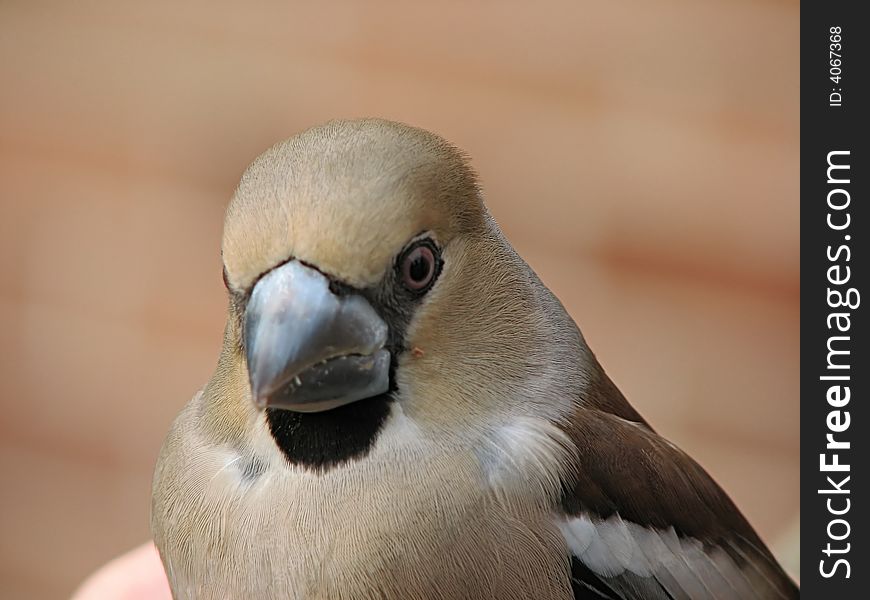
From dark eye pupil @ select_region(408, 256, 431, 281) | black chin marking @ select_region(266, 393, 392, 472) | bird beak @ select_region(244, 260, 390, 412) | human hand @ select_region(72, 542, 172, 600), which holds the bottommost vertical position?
human hand @ select_region(72, 542, 172, 600)

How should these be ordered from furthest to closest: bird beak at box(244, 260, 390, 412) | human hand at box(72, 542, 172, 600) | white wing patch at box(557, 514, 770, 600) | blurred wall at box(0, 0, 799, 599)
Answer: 1. blurred wall at box(0, 0, 799, 599)
2. human hand at box(72, 542, 172, 600)
3. white wing patch at box(557, 514, 770, 600)
4. bird beak at box(244, 260, 390, 412)

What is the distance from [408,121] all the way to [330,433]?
1.69 metres

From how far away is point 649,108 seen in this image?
2680mm

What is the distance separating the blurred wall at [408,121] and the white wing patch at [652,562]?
1.36m

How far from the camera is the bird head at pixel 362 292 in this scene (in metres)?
1.06

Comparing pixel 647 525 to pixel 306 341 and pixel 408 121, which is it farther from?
pixel 408 121

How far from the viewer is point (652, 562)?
132 centimetres

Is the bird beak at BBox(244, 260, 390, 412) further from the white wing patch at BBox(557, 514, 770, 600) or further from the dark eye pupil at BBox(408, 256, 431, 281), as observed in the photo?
the white wing patch at BBox(557, 514, 770, 600)

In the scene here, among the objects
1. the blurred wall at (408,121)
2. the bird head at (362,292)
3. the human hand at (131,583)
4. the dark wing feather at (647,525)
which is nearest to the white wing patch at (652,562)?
the dark wing feather at (647,525)

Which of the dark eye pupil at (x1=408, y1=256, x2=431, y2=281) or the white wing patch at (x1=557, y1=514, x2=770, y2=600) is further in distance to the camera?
the white wing patch at (x1=557, y1=514, x2=770, y2=600)

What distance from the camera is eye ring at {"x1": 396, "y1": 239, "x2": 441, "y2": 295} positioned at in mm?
1108

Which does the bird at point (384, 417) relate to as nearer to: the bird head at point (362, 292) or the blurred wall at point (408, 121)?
the bird head at point (362, 292)
